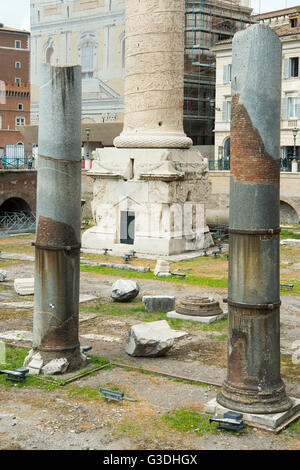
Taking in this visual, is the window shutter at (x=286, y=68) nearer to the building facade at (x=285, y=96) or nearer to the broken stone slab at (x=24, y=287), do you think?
the building facade at (x=285, y=96)

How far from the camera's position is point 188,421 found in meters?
7.36

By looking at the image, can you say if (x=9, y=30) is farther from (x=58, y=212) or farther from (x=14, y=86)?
(x=58, y=212)

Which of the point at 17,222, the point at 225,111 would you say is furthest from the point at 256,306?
the point at 225,111

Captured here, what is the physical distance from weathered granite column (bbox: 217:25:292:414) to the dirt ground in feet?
1.81

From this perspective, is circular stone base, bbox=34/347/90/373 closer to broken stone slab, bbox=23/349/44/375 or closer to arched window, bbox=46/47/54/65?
broken stone slab, bbox=23/349/44/375

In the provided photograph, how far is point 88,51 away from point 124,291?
26.3 m

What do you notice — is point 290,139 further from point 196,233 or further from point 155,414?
point 155,414

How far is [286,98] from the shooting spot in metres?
35.4

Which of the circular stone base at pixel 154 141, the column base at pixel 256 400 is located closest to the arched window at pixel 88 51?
the circular stone base at pixel 154 141

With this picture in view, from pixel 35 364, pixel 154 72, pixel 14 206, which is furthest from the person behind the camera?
pixel 14 206

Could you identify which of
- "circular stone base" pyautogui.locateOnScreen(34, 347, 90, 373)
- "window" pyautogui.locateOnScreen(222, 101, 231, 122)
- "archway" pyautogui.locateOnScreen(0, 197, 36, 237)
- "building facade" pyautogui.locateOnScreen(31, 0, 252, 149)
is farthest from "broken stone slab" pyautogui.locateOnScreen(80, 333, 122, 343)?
"window" pyautogui.locateOnScreen(222, 101, 231, 122)

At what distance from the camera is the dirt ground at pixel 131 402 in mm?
6879

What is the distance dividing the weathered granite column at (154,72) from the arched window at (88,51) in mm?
17760

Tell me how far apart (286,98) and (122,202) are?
58.4 ft
